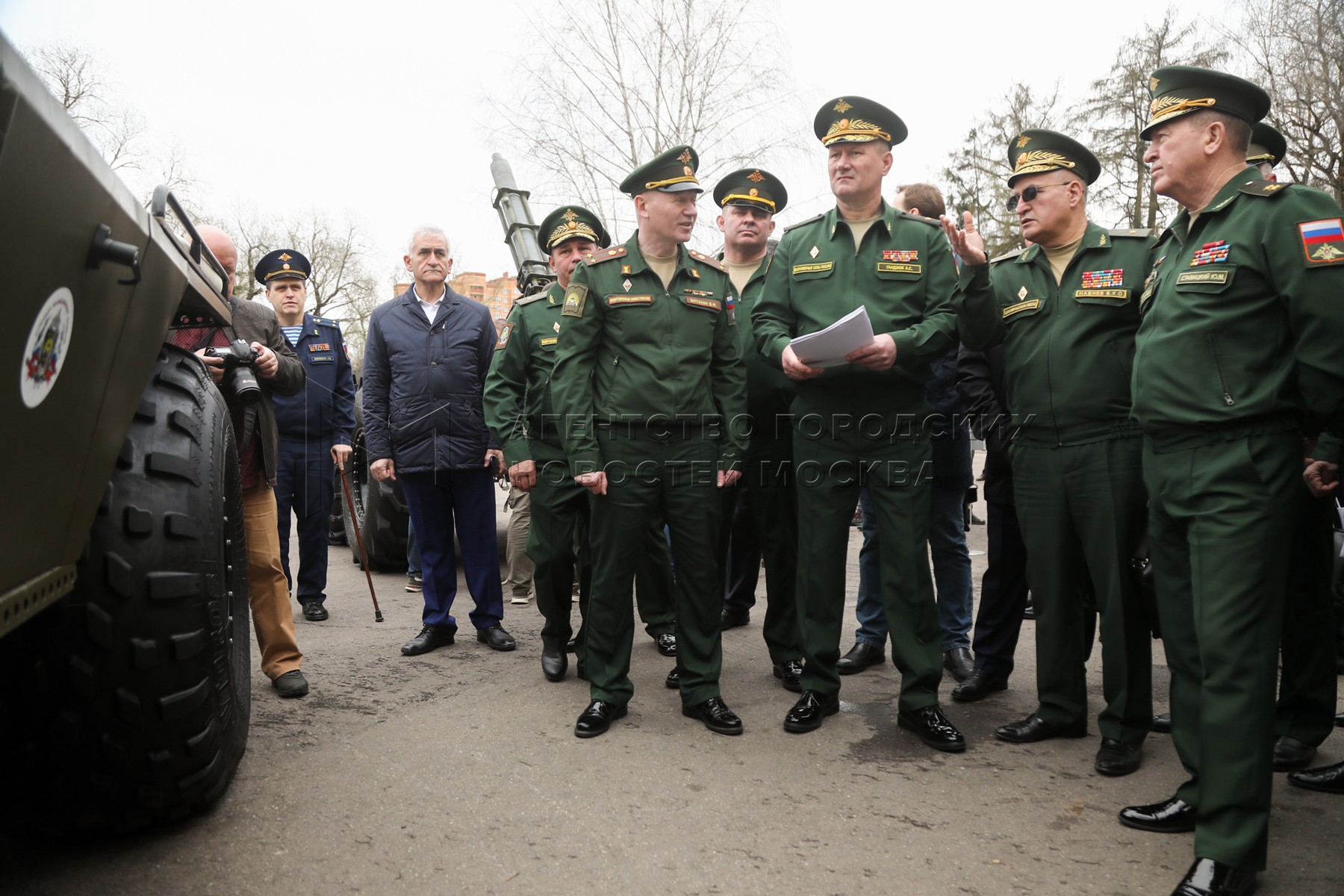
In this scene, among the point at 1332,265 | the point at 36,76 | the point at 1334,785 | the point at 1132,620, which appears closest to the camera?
the point at 36,76

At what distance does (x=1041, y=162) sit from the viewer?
12.4ft

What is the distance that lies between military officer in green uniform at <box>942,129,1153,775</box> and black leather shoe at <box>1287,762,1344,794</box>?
454mm

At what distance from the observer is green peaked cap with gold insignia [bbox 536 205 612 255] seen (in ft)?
17.0

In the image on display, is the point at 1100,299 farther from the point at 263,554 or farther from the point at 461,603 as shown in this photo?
the point at 461,603

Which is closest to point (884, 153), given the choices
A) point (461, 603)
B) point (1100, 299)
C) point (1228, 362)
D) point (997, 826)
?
point (1100, 299)

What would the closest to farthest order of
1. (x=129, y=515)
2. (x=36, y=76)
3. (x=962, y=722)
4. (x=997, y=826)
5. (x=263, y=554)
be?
(x=36, y=76) < (x=129, y=515) < (x=997, y=826) < (x=962, y=722) < (x=263, y=554)

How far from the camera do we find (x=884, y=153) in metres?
4.00

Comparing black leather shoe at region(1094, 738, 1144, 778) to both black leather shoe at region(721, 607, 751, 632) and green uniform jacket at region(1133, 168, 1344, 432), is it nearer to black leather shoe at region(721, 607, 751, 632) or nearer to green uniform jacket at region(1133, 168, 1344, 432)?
green uniform jacket at region(1133, 168, 1344, 432)

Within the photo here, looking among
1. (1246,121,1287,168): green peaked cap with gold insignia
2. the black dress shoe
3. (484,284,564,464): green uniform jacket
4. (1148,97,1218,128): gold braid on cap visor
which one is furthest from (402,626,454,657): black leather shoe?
(1246,121,1287,168): green peaked cap with gold insignia

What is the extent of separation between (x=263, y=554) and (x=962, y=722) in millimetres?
2914

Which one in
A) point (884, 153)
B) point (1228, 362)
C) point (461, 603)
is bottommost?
point (461, 603)

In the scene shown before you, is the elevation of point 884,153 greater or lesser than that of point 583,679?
greater

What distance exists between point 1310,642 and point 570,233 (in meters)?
3.65

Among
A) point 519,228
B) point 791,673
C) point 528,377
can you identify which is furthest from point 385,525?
point 791,673
